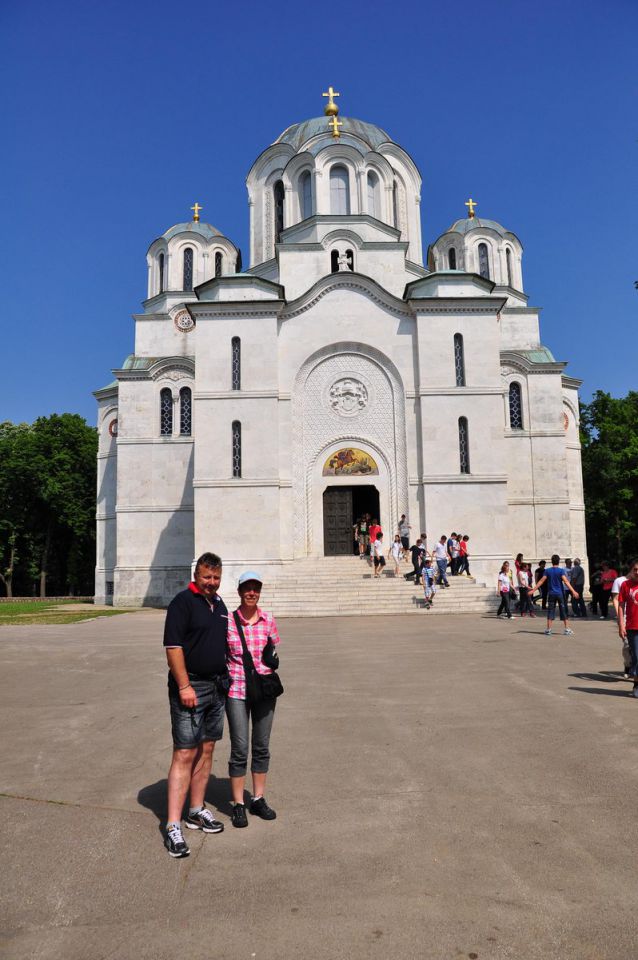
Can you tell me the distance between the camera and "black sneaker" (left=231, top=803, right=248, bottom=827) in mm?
4449

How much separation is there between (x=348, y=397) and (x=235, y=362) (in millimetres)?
4516

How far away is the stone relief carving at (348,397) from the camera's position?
26953 millimetres

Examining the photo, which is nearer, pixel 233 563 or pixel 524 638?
pixel 524 638

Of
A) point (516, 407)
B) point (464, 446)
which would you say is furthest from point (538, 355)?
point (464, 446)

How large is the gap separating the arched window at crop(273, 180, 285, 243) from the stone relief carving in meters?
9.30

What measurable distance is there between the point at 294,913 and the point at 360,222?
96.3ft

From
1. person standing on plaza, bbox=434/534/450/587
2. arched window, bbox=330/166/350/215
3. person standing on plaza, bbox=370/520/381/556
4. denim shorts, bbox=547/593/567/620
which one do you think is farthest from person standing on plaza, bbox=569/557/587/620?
arched window, bbox=330/166/350/215

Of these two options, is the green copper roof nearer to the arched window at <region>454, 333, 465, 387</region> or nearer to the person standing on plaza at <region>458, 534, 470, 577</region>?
the arched window at <region>454, 333, 465, 387</region>

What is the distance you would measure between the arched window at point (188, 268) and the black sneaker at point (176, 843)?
106ft

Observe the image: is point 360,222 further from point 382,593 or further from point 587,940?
point 587,940

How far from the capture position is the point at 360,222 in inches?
1164

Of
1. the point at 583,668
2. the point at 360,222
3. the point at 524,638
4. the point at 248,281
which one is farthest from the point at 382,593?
the point at 360,222

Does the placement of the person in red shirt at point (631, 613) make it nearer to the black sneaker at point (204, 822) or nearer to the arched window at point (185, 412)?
the black sneaker at point (204, 822)

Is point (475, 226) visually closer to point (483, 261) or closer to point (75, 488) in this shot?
point (483, 261)
